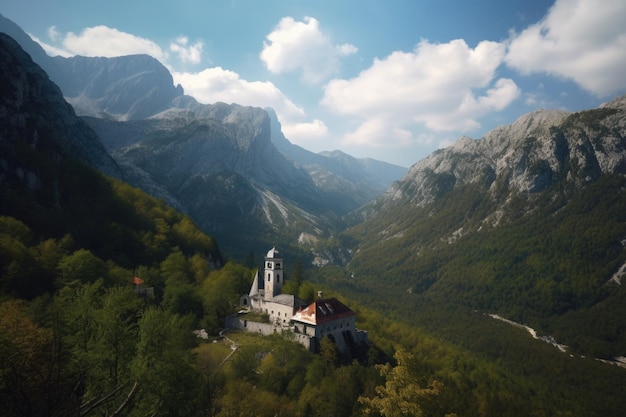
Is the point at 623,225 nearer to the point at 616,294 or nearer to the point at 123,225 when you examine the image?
the point at 616,294

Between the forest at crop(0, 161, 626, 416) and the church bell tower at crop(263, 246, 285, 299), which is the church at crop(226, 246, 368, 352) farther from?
the forest at crop(0, 161, 626, 416)

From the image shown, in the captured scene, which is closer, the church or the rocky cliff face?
the church

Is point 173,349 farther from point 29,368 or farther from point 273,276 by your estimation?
point 273,276

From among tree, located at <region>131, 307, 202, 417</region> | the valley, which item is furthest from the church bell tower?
tree, located at <region>131, 307, 202, 417</region>

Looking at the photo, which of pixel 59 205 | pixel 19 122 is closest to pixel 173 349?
pixel 59 205

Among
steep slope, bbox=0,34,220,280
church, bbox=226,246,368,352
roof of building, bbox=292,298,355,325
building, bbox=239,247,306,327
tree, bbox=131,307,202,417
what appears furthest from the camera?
steep slope, bbox=0,34,220,280

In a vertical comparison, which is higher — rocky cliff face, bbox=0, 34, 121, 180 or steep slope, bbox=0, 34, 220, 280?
rocky cliff face, bbox=0, 34, 121, 180

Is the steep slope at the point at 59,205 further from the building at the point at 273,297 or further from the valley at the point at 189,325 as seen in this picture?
the building at the point at 273,297

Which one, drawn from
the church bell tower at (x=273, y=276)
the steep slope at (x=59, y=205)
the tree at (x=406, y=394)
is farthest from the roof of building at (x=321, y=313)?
the steep slope at (x=59, y=205)
